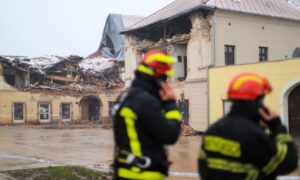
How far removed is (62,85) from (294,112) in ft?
91.2

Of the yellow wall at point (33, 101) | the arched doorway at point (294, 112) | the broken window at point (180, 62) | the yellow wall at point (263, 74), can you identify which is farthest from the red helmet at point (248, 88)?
the yellow wall at point (33, 101)

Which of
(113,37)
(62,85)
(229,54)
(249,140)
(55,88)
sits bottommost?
(249,140)

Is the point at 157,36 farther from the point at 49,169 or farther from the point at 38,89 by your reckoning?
the point at 49,169

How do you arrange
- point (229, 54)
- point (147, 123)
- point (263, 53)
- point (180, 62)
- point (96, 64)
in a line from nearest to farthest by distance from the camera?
point (147, 123), point (229, 54), point (263, 53), point (180, 62), point (96, 64)

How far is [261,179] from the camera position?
11.1ft

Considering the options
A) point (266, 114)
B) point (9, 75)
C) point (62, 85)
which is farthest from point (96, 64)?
point (266, 114)

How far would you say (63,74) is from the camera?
4528 centimetres

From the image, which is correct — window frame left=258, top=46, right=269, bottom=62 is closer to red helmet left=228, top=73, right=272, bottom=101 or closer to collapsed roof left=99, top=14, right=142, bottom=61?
collapsed roof left=99, top=14, right=142, bottom=61

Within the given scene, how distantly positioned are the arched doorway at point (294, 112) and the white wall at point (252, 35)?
6.48 metres

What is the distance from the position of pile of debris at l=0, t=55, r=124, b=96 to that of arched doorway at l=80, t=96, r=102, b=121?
828 mm

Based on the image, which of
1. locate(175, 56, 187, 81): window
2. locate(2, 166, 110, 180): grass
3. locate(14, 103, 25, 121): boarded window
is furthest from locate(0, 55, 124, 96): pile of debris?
locate(2, 166, 110, 180): grass

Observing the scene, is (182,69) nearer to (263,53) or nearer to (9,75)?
(263,53)

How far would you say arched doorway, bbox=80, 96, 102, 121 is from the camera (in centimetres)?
4397

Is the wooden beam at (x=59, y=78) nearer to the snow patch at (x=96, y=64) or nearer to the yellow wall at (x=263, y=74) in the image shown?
the snow patch at (x=96, y=64)
